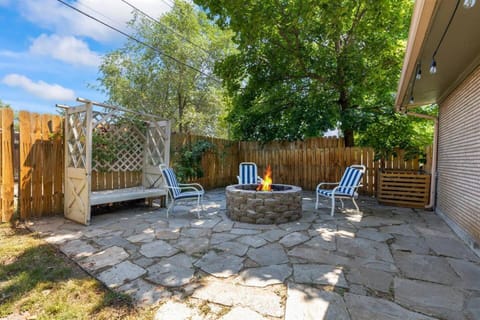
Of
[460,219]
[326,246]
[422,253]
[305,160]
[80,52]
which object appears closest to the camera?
[422,253]

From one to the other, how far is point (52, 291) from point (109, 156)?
3264mm

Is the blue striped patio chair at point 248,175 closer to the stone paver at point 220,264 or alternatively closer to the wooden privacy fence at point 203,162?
the wooden privacy fence at point 203,162

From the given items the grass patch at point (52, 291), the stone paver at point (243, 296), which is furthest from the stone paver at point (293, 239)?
the grass patch at point (52, 291)

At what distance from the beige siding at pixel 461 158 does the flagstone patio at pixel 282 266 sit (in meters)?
0.37

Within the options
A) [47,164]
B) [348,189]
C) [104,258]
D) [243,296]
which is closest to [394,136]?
[348,189]

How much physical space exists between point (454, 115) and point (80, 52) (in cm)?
1490

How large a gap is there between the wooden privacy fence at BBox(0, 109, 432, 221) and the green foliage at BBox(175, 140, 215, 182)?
18 cm

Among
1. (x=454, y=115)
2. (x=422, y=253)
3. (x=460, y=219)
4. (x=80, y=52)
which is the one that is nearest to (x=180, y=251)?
(x=422, y=253)

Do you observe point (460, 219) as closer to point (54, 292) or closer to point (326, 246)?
point (326, 246)

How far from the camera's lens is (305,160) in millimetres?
7281

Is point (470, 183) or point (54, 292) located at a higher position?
point (470, 183)

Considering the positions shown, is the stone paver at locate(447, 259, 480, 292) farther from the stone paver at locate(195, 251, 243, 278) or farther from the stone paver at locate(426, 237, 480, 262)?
the stone paver at locate(195, 251, 243, 278)

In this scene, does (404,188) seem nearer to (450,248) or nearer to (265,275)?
(450,248)

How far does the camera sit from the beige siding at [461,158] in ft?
10.1
